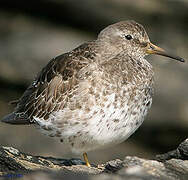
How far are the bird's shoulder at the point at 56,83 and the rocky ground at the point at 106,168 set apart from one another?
0.83 m

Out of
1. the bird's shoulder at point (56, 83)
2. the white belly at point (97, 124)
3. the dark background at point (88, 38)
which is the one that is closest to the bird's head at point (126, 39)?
the bird's shoulder at point (56, 83)

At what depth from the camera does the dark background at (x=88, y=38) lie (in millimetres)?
13914

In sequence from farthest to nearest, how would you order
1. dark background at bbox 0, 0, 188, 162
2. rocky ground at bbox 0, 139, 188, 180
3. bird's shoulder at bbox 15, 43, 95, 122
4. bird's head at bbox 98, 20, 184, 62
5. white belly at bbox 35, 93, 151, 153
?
dark background at bbox 0, 0, 188, 162, bird's head at bbox 98, 20, 184, 62, bird's shoulder at bbox 15, 43, 95, 122, white belly at bbox 35, 93, 151, 153, rocky ground at bbox 0, 139, 188, 180

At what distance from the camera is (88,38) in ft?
47.7

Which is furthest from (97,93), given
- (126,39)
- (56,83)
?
(126,39)

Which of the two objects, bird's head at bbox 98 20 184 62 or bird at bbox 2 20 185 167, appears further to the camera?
bird's head at bbox 98 20 184 62

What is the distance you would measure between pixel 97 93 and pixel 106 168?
1430 millimetres

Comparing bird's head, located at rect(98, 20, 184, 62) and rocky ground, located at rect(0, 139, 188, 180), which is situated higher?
bird's head, located at rect(98, 20, 184, 62)

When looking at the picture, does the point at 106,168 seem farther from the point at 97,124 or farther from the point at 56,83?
the point at 56,83

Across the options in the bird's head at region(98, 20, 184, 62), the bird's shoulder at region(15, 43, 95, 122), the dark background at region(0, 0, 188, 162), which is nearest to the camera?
the bird's shoulder at region(15, 43, 95, 122)

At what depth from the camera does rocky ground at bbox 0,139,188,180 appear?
14.3 ft

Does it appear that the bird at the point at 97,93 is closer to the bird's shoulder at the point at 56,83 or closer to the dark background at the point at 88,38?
the bird's shoulder at the point at 56,83

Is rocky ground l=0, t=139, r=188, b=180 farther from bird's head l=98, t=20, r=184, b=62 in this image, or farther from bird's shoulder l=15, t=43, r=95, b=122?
bird's head l=98, t=20, r=184, b=62

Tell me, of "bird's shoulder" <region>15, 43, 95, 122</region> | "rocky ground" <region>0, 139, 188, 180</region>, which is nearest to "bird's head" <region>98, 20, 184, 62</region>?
"bird's shoulder" <region>15, 43, 95, 122</region>
